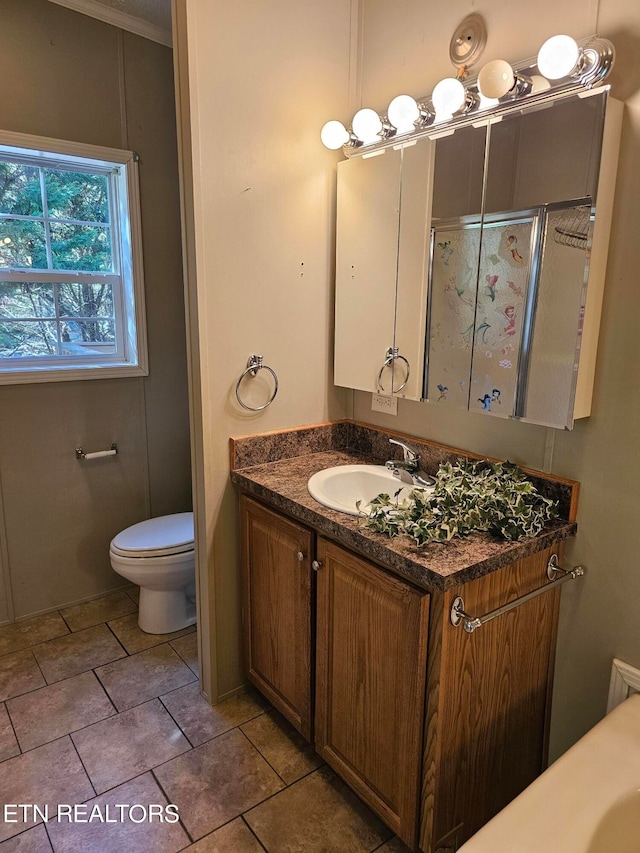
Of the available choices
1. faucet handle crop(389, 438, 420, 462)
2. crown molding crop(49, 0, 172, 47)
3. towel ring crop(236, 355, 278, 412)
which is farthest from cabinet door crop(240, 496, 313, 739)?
crown molding crop(49, 0, 172, 47)

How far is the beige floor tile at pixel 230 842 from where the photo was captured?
1453mm

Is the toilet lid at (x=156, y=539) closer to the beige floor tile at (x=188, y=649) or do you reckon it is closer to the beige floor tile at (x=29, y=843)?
the beige floor tile at (x=188, y=649)

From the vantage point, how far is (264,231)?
5.91ft

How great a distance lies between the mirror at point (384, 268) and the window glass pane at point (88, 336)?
3.90 ft

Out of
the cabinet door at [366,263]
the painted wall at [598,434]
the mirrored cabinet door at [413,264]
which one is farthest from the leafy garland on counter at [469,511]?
the cabinet door at [366,263]

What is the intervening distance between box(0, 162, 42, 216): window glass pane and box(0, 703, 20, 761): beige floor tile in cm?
190

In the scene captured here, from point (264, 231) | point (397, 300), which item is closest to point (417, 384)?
point (397, 300)

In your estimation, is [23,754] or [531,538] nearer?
[531,538]

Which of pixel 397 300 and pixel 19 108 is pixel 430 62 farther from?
pixel 19 108

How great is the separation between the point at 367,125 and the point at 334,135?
11 cm

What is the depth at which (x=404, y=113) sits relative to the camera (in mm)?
1586

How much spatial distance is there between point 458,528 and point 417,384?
55 centimetres

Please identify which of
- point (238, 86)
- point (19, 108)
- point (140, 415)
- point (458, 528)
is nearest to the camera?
point (458, 528)

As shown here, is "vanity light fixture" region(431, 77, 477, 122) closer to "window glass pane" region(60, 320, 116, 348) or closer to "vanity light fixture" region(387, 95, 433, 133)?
"vanity light fixture" region(387, 95, 433, 133)
